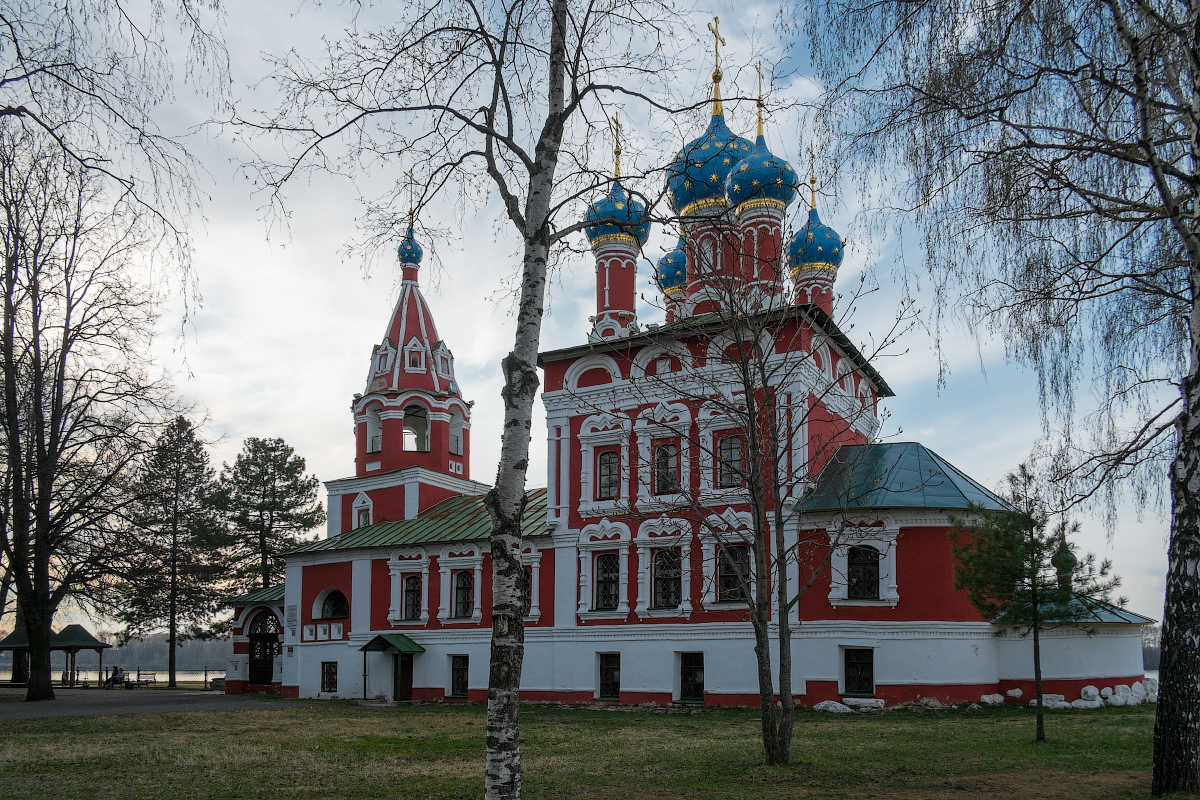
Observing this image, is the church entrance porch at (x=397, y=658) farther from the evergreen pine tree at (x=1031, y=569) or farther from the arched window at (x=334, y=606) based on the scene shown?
the evergreen pine tree at (x=1031, y=569)

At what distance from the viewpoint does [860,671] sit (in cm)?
1853

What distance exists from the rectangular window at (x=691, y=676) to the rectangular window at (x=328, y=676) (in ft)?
37.1

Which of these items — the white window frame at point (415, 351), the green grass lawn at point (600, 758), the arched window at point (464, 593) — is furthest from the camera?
the white window frame at point (415, 351)

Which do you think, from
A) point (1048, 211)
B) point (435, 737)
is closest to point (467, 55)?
point (1048, 211)

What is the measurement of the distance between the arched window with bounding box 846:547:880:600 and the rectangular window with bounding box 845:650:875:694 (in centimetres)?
115

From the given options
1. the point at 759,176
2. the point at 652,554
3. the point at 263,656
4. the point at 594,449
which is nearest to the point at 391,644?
the point at 594,449

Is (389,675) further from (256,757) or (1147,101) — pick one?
(1147,101)

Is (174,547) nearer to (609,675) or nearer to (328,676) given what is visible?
(328,676)

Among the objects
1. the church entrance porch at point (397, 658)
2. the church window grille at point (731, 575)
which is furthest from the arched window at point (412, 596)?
the church window grille at point (731, 575)

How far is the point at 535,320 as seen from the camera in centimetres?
750

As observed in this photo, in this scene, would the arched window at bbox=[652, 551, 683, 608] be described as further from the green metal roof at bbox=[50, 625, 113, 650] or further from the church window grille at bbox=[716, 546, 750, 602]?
the green metal roof at bbox=[50, 625, 113, 650]

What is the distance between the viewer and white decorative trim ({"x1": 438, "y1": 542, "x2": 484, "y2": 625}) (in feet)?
79.0

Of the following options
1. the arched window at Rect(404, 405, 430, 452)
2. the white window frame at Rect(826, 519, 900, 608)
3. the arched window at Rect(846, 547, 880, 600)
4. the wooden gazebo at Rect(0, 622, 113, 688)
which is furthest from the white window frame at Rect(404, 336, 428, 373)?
the wooden gazebo at Rect(0, 622, 113, 688)

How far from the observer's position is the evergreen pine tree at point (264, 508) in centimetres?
3891
